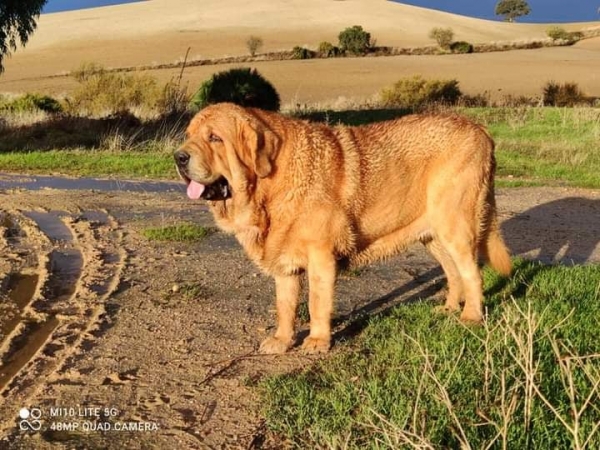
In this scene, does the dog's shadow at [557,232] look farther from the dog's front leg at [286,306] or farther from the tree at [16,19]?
the tree at [16,19]

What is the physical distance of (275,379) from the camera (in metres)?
4.49

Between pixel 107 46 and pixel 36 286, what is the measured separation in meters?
73.6

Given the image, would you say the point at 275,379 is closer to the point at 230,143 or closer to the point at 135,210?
the point at 230,143

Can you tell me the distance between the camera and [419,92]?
33.2 m

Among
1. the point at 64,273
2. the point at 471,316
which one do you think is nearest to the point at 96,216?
the point at 64,273

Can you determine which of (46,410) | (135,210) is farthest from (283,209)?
(135,210)

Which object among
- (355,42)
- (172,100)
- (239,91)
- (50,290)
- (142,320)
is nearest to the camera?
(142,320)

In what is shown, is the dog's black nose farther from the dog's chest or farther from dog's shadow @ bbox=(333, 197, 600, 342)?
dog's shadow @ bbox=(333, 197, 600, 342)

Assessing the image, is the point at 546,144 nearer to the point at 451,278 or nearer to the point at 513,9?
the point at 451,278

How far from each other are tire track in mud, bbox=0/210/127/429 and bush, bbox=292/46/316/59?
197 feet

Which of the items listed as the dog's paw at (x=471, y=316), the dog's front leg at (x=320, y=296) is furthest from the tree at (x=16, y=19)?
the dog's paw at (x=471, y=316)

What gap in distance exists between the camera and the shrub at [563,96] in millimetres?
31359

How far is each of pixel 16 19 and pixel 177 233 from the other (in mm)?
14190

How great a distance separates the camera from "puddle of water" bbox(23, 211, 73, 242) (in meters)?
8.48
